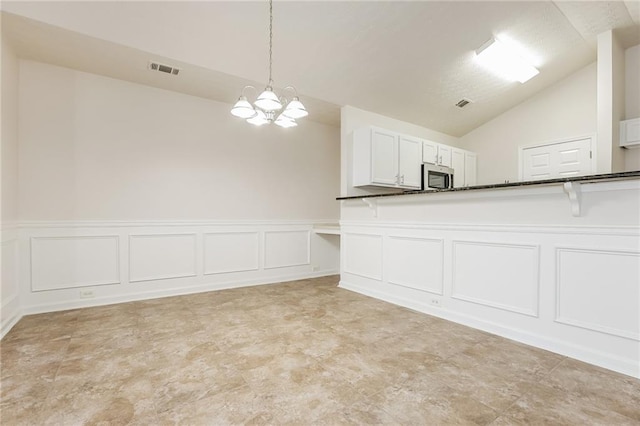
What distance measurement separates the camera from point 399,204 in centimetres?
366

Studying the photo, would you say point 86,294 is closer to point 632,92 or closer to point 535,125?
point 535,125

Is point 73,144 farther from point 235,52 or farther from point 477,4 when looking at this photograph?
point 477,4

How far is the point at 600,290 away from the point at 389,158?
2745mm

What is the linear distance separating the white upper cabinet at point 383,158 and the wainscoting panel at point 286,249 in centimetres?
144

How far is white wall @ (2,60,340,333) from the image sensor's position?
3.32 metres

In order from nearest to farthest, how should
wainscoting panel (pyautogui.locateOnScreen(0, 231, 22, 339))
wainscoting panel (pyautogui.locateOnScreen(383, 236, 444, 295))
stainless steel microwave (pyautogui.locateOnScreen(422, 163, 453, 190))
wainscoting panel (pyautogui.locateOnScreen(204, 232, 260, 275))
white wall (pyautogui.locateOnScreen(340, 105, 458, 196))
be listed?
wainscoting panel (pyautogui.locateOnScreen(0, 231, 22, 339))
wainscoting panel (pyautogui.locateOnScreen(383, 236, 444, 295))
wainscoting panel (pyautogui.locateOnScreen(204, 232, 260, 275))
white wall (pyautogui.locateOnScreen(340, 105, 458, 196))
stainless steel microwave (pyautogui.locateOnScreen(422, 163, 453, 190))

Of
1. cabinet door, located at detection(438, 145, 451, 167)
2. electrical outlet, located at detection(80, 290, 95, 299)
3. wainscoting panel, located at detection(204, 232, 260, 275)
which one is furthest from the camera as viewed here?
cabinet door, located at detection(438, 145, 451, 167)

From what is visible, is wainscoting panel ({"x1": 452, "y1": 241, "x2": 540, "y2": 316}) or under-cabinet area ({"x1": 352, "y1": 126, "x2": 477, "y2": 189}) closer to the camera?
wainscoting panel ({"x1": 452, "y1": 241, "x2": 540, "y2": 316})

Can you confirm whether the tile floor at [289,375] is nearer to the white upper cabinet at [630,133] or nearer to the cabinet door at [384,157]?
the cabinet door at [384,157]

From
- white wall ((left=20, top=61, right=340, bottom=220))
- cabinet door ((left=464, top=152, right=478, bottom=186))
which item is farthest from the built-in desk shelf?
cabinet door ((left=464, top=152, right=478, bottom=186))

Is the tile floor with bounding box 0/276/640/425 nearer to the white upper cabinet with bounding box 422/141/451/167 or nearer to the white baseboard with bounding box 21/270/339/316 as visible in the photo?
the white baseboard with bounding box 21/270/339/316

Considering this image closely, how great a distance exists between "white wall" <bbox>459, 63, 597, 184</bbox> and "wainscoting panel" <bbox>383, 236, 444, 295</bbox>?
3.15m

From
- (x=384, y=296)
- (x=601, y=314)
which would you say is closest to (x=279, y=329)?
(x=384, y=296)

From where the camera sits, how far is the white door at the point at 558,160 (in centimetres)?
458
